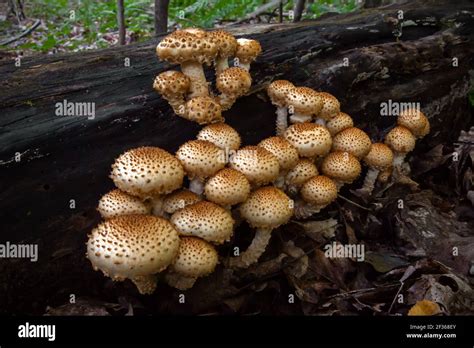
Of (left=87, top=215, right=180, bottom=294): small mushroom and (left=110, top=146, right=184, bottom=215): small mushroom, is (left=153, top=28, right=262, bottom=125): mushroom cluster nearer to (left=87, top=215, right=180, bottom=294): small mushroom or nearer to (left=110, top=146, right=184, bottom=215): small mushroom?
(left=110, top=146, right=184, bottom=215): small mushroom

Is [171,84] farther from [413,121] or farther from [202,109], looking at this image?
[413,121]

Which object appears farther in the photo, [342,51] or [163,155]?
[342,51]

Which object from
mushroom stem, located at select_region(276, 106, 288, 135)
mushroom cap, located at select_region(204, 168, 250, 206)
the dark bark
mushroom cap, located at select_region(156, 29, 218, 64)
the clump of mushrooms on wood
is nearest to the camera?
the clump of mushrooms on wood

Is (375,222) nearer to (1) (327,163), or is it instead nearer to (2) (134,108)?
(1) (327,163)

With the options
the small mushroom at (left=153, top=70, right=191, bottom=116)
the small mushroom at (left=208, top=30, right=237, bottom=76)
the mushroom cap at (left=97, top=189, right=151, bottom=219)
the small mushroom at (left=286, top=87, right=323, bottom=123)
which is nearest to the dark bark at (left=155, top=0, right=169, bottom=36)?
the small mushroom at (left=208, top=30, right=237, bottom=76)

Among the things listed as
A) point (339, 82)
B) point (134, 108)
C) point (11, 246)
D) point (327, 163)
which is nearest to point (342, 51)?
point (339, 82)

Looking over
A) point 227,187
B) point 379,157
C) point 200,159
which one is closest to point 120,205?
point 200,159
